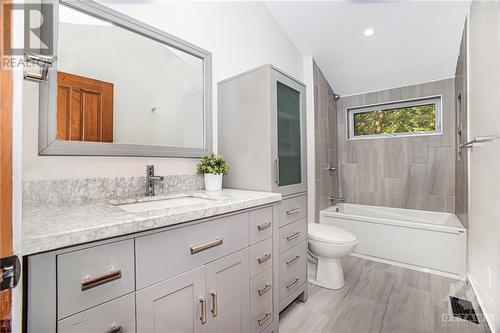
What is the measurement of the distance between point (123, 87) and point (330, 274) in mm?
2194

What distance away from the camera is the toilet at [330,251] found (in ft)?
6.59

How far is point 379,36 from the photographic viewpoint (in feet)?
8.38

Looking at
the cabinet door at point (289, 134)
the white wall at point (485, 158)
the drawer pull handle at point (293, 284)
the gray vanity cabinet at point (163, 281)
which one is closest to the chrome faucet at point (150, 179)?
the gray vanity cabinet at point (163, 281)

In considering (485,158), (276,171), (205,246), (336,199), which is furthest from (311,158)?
(205,246)

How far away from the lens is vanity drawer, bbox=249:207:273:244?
4.28ft

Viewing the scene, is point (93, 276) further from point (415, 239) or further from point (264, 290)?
point (415, 239)

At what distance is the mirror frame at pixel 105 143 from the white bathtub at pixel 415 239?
2118mm

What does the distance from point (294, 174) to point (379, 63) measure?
2.15 meters

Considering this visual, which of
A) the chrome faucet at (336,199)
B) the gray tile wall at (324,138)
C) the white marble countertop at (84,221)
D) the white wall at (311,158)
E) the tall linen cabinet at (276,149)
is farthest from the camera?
the chrome faucet at (336,199)

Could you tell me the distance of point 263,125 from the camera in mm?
1594

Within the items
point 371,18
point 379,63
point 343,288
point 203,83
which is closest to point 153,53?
point 203,83

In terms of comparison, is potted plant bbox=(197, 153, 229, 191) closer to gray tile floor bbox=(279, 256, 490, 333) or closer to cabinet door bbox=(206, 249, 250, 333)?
cabinet door bbox=(206, 249, 250, 333)

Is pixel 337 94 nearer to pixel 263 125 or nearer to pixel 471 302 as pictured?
pixel 263 125

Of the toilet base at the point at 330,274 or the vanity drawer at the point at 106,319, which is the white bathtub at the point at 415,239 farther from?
the vanity drawer at the point at 106,319
